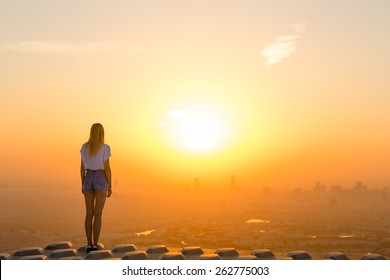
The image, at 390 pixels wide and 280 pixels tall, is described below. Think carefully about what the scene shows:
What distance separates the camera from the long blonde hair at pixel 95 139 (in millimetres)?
12070

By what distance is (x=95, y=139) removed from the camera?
12094 millimetres

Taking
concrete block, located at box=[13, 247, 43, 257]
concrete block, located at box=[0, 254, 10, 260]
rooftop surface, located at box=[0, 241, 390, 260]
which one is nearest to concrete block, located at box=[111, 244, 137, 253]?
rooftop surface, located at box=[0, 241, 390, 260]

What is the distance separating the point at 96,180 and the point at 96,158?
60 centimetres

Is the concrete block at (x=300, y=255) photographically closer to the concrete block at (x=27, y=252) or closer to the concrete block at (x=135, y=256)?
the concrete block at (x=135, y=256)

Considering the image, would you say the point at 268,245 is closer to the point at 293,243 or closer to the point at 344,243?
the point at 293,243

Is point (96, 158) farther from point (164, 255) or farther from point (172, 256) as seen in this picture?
point (172, 256)

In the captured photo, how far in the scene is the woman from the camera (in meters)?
12.2

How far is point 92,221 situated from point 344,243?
641ft

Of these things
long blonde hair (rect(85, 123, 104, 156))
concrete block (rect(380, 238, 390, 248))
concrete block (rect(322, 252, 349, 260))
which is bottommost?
concrete block (rect(380, 238, 390, 248))

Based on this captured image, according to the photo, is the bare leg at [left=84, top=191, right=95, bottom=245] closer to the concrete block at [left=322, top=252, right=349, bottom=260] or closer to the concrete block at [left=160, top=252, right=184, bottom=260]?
the concrete block at [left=160, top=252, right=184, bottom=260]

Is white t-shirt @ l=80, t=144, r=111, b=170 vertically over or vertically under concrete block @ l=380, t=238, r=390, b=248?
over

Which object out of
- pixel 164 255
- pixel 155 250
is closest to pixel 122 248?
pixel 155 250
